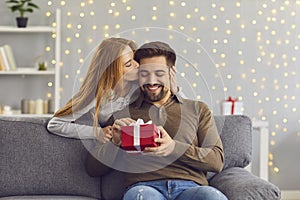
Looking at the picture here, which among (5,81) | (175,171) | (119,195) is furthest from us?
(5,81)

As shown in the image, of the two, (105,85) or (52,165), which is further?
(52,165)

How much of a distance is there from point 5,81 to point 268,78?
199 centimetres

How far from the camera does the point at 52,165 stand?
3008 mm

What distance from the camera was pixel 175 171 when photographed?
2.76 meters

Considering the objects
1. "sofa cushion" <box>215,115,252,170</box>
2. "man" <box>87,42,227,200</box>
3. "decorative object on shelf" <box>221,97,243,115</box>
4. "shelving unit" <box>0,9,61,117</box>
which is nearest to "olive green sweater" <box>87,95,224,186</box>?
"man" <box>87,42,227,200</box>

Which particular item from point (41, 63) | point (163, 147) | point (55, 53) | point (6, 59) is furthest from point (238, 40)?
point (163, 147)

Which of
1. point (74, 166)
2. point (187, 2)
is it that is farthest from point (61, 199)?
point (187, 2)

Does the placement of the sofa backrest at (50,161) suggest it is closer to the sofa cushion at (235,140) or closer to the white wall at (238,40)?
the sofa cushion at (235,140)

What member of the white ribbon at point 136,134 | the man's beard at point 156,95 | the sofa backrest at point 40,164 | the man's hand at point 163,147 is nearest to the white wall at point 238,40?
the sofa backrest at point 40,164

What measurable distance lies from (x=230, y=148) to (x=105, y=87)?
0.67 m

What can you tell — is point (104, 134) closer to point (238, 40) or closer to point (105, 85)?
point (105, 85)

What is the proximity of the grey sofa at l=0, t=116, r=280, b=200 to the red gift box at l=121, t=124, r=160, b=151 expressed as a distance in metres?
0.38

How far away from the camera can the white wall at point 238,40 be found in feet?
16.2

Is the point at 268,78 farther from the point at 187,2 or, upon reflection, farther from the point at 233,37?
the point at 187,2
